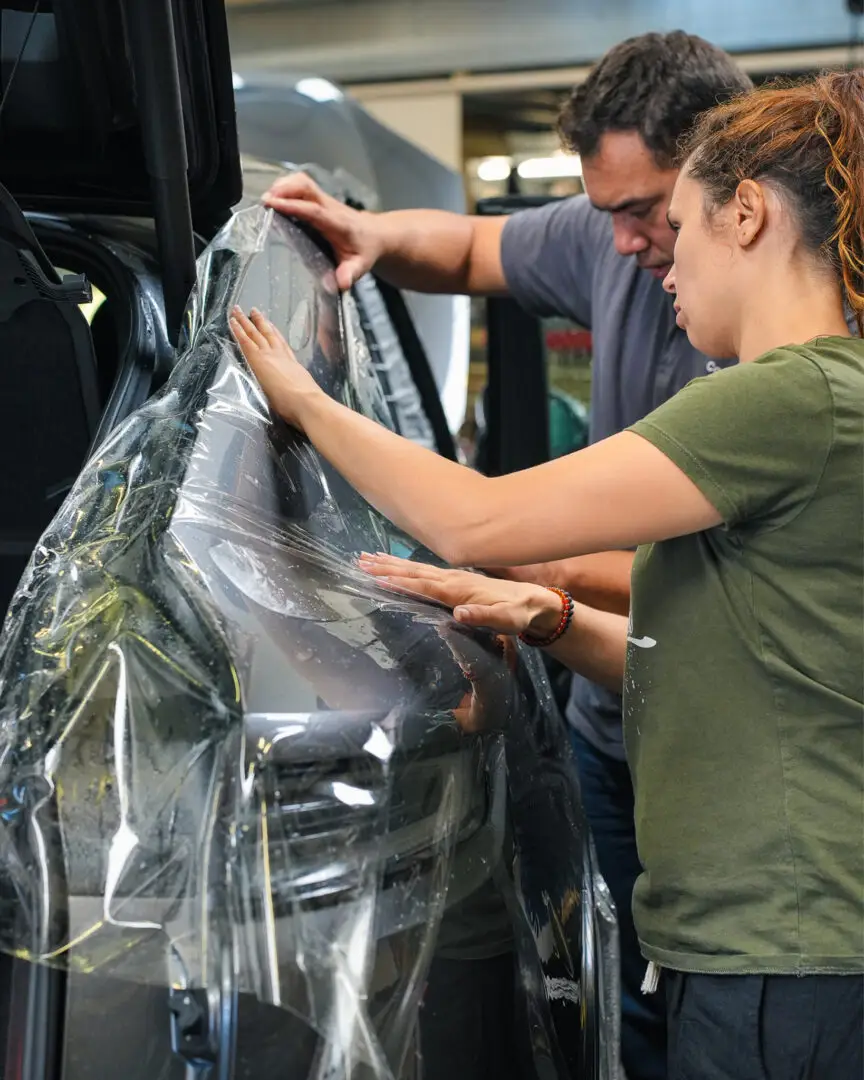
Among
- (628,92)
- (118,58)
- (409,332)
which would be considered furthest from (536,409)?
(118,58)

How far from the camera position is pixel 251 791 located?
839 millimetres

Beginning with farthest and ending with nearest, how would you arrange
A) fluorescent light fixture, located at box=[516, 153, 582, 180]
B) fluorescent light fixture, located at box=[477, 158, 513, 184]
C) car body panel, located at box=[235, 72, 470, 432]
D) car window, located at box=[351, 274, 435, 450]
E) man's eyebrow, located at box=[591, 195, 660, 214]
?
fluorescent light fixture, located at box=[477, 158, 513, 184]
fluorescent light fixture, located at box=[516, 153, 582, 180]
car body panel, located at box=[235, 72, 470, 432]
car window, located at box=[351, 274, 435, 450]
man's eyebrow, located at box=[591, 195, 660, 214]

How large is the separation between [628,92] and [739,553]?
1047mm

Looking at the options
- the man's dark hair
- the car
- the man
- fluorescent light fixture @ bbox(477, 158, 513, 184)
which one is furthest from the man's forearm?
fluorescent light fixture @ bbox(477, 158, 513, 184)

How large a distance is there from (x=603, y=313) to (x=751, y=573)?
1.05 m

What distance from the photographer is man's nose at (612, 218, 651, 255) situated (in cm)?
185

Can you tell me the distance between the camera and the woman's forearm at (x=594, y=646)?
146 cm

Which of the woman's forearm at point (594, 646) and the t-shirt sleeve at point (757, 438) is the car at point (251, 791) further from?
the t-shirt sleeve at point (757, 438)

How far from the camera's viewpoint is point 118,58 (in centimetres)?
149

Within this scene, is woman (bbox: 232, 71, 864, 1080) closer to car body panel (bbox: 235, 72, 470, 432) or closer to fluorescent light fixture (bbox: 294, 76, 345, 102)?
car body panel (bbox: 235, 72, 470, 432)

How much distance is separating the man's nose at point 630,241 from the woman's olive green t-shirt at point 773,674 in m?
0.80

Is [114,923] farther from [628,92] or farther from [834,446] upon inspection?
[628,92]

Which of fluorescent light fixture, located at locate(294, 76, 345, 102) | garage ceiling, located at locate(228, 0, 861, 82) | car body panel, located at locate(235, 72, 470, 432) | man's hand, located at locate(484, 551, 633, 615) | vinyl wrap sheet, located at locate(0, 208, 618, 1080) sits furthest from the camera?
garage ceiling, located at locate(228, 0, 861, 82)

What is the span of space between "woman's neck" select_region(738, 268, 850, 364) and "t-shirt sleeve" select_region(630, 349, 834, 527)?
0.27ft
